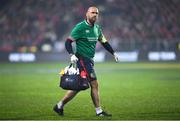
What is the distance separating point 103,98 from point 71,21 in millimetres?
23718

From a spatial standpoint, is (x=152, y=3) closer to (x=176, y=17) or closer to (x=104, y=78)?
(x=176, y=17)

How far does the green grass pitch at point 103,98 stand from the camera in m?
12.1

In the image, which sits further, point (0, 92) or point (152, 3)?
point (152, 3)

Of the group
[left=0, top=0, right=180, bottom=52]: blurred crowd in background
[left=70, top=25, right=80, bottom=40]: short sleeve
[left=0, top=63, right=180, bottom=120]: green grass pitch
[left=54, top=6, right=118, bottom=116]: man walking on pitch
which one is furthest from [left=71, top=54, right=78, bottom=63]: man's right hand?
[left=0, top=0, right=180, bottom=52]: blurred crowd in background

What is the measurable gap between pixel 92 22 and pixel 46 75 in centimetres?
1391

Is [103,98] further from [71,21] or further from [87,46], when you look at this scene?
[71,21]

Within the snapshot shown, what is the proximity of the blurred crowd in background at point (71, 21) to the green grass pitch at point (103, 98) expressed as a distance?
43.7 ft

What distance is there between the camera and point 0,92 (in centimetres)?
1761

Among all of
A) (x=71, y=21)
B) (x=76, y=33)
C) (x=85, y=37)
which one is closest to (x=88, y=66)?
(x=85, y=37)

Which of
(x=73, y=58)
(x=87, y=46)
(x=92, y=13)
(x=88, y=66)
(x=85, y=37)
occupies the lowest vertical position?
(x=88, y=66)

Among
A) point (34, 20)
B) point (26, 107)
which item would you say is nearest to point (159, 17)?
point (34, 20)

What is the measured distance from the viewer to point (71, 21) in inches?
1545

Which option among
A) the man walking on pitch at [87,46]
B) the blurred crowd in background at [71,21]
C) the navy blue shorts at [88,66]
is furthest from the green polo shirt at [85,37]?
the blurred crowd in background at [71,21]

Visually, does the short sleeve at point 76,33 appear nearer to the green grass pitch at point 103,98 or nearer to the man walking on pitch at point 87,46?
the man walking on pitch at point 87,46
